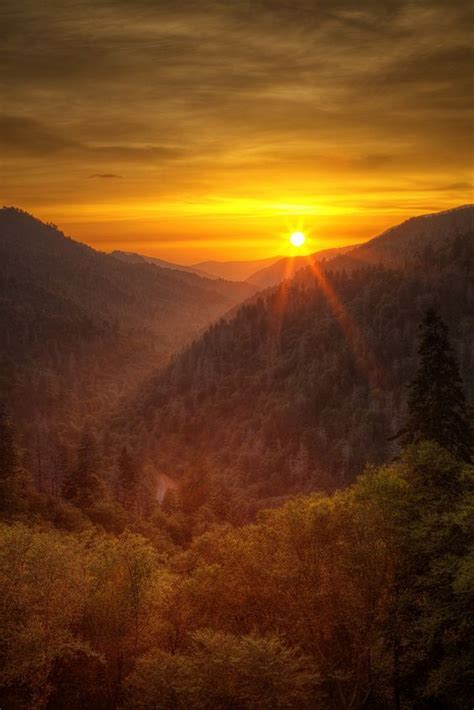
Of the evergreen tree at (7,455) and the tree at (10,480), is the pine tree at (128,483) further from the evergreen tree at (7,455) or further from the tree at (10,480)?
the evergreen tree at (7,455)

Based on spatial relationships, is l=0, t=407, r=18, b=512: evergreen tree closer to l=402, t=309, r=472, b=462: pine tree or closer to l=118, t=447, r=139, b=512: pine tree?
l=118, t=447, r=139, b=512: pine tree

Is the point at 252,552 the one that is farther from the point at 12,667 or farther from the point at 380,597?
the point at 12,667

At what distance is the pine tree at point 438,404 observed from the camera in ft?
133

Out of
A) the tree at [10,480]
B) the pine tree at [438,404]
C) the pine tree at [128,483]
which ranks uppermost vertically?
the pine tree at [438,404]

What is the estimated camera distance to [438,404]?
40.9 metres

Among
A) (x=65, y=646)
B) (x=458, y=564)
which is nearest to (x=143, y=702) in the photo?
(x=65, y=646)

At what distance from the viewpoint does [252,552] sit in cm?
3709

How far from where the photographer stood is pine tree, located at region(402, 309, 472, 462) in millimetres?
40594

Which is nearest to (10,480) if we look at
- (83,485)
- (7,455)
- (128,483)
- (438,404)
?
(7,455)

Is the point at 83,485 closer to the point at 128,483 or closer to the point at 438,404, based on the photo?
the point at 128,483

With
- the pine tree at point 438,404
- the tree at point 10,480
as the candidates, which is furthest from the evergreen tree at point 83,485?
the pine tree at point 438,404

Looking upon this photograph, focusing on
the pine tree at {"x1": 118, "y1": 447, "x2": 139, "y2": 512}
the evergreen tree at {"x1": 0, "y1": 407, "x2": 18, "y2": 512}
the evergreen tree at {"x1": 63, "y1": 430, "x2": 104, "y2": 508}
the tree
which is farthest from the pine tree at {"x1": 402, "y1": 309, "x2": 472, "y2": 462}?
the pine tree at {"x1": 118, "y1": 447, "x2": 139, "y2": 512}

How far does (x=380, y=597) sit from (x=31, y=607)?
777 inches

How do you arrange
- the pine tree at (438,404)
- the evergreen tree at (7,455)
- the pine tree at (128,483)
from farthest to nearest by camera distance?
the pine tree at (128,483)
the evergreen tree at (7,455)
the pine tree at (438,404)
